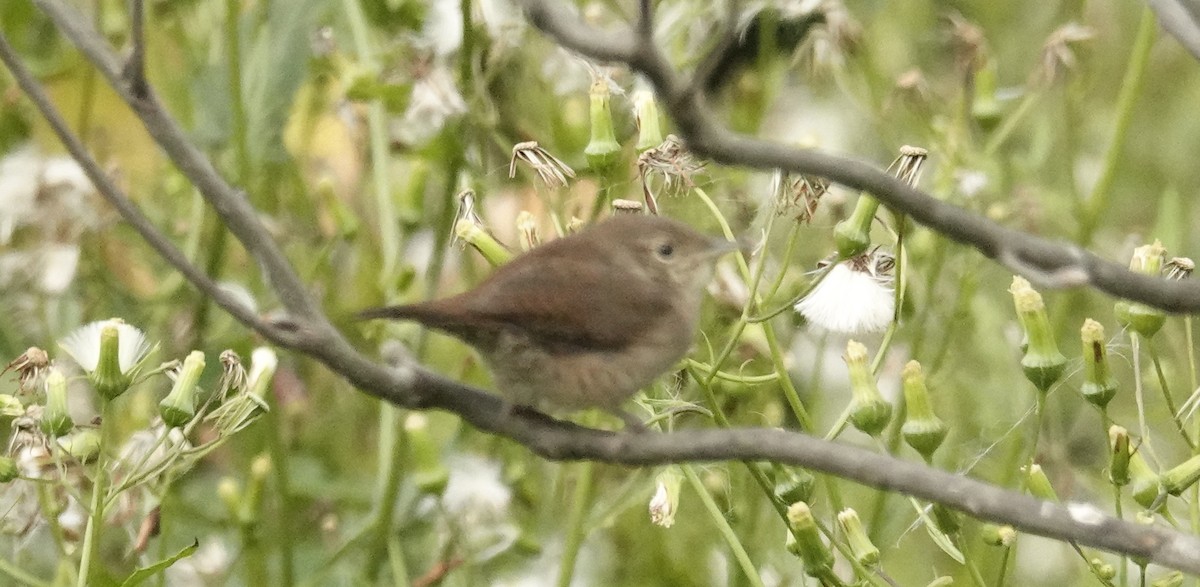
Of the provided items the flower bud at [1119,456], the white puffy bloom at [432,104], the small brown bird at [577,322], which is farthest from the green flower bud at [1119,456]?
the white puffy bloom at [432,104]

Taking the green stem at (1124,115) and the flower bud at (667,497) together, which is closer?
the flower bud at (667,497)

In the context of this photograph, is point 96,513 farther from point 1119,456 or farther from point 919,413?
point 1119,456

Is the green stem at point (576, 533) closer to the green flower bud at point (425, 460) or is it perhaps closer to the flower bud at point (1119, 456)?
the green flower bud at point (425, 460)

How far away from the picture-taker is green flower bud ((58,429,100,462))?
0.99 meters

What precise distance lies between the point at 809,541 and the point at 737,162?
A: 341 millimetres

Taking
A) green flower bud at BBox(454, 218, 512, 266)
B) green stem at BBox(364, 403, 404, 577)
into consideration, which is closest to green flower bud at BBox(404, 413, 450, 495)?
green stem at BBox(364, 403, 404, 577)

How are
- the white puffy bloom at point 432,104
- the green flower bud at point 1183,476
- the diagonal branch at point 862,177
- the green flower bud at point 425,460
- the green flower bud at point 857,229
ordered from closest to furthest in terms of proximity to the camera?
the diagonal branch at point 862,177 < the green flower bud at point 1183,476 < the green flower bud at point 857,229 < the green flower bud at point 425,460 < the white puffy bloom at point 432,104

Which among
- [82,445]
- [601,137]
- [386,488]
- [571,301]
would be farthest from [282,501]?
[601,137]

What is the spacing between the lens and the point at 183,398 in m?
0.90

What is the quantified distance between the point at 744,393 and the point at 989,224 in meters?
0.61

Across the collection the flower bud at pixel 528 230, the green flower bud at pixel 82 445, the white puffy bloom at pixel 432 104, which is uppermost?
the flower bud at pixel 528 230

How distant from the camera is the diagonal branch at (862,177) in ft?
1.87

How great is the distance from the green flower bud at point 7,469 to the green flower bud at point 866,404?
1.91 feet

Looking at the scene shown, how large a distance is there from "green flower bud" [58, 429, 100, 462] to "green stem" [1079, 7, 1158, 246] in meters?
0.96
